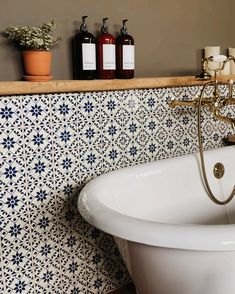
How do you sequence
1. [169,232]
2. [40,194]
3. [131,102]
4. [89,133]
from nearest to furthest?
[169,232]
[40,194]
[89,133]
[131,102]

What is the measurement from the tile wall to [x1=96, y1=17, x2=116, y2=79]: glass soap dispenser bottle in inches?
3.7

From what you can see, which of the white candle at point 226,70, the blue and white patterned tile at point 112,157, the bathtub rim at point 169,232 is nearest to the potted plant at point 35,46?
the blue and white patterned tile at point 112,157

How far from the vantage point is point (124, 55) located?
1.68 meters

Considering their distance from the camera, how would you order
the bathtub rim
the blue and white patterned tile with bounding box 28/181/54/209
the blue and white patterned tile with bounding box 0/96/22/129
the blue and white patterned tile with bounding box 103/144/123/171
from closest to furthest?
the bathtub rim < the blue and white patterned tile with bounding box 0/96/22/129 < the blue and white patterned tile with bounding box 28/181/54/209 < the blue and white patterned tile with bounding box 103/144/123/171

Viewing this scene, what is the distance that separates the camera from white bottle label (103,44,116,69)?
1619mm

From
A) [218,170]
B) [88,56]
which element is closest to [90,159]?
[88,56]

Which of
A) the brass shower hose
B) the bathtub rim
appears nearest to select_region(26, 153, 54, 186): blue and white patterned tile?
the bathtub rim

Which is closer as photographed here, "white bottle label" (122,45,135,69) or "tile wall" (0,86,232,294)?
"tile wall" (0,86,232,294)

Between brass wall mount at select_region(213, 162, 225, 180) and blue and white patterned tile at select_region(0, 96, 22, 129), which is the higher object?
blue and white patterned tile at select_region(0, 96, 22, 129)

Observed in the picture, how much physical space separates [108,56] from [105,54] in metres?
0.02

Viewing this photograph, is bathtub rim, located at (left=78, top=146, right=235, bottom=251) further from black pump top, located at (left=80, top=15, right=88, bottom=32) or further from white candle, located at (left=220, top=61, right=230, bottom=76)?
white candle, located at (left=220, top=61, right=230, bottom=76)

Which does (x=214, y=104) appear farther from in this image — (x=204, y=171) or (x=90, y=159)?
(x=90, y=159)

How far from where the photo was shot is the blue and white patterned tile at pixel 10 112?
1.38m

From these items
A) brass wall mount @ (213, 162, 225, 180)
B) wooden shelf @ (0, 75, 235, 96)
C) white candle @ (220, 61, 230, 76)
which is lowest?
brass wall mount @ (213, 162, 225, 180)
